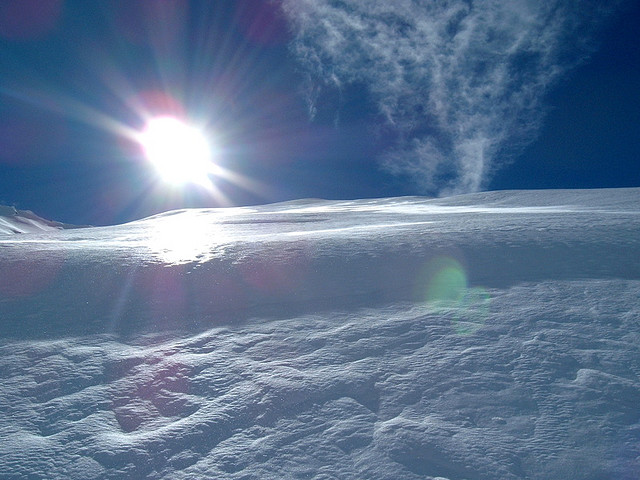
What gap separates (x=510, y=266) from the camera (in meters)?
Answer: 3.78

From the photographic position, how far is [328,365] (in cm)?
227

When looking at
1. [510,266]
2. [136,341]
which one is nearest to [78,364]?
[136,341]

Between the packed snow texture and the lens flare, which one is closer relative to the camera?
the packed snow texture

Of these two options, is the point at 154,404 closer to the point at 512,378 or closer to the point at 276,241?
the point at 512,378

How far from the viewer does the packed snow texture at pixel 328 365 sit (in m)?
1.63

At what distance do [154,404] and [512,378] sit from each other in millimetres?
1566

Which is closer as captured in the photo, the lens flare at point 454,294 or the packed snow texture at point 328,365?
the packed snow texture at point 328,365

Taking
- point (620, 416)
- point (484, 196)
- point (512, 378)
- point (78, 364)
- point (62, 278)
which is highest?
point (484, 196)

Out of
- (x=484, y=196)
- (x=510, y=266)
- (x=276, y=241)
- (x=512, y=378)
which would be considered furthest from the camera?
(x=484, y=196)

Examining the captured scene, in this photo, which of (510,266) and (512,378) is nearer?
(512,378)

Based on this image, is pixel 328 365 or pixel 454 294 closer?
pixel 328 365

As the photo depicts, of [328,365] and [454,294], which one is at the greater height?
[454,294]

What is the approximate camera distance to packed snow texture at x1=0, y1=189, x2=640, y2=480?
163 centimetres

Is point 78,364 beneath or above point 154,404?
above
